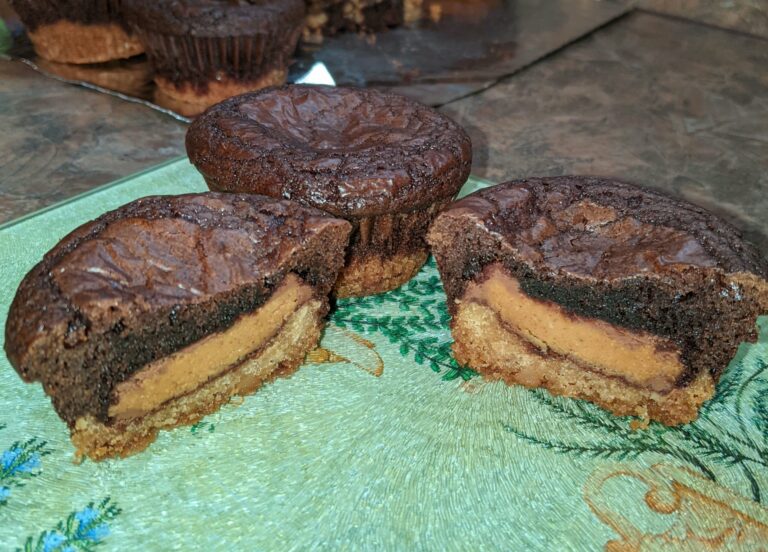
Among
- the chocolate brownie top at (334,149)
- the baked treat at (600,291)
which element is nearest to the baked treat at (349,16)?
the chocolate brownie top at (334,149)

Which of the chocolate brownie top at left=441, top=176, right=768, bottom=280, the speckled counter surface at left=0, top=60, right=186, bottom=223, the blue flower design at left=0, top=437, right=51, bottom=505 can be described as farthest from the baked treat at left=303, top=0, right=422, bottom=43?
the blue flower design at left=0, top=437, right=51, bottom=505

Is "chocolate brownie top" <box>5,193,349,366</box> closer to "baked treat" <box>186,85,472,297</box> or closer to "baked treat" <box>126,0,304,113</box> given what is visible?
"baked treat" <box>186,85,472,297</box>

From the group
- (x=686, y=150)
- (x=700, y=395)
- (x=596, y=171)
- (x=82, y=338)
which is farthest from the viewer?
(x=686, y=150)

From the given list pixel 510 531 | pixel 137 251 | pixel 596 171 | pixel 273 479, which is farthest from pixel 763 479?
pixel 596 171

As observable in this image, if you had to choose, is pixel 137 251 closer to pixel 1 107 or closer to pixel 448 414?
pixel 448 414

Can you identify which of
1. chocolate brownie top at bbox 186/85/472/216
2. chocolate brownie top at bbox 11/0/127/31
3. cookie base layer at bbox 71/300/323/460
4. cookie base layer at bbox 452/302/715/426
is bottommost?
cookie base layer at bbox 452/302/715/426

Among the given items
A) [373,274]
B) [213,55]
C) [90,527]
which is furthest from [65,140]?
[90,527]

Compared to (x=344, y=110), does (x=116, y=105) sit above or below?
→ below
